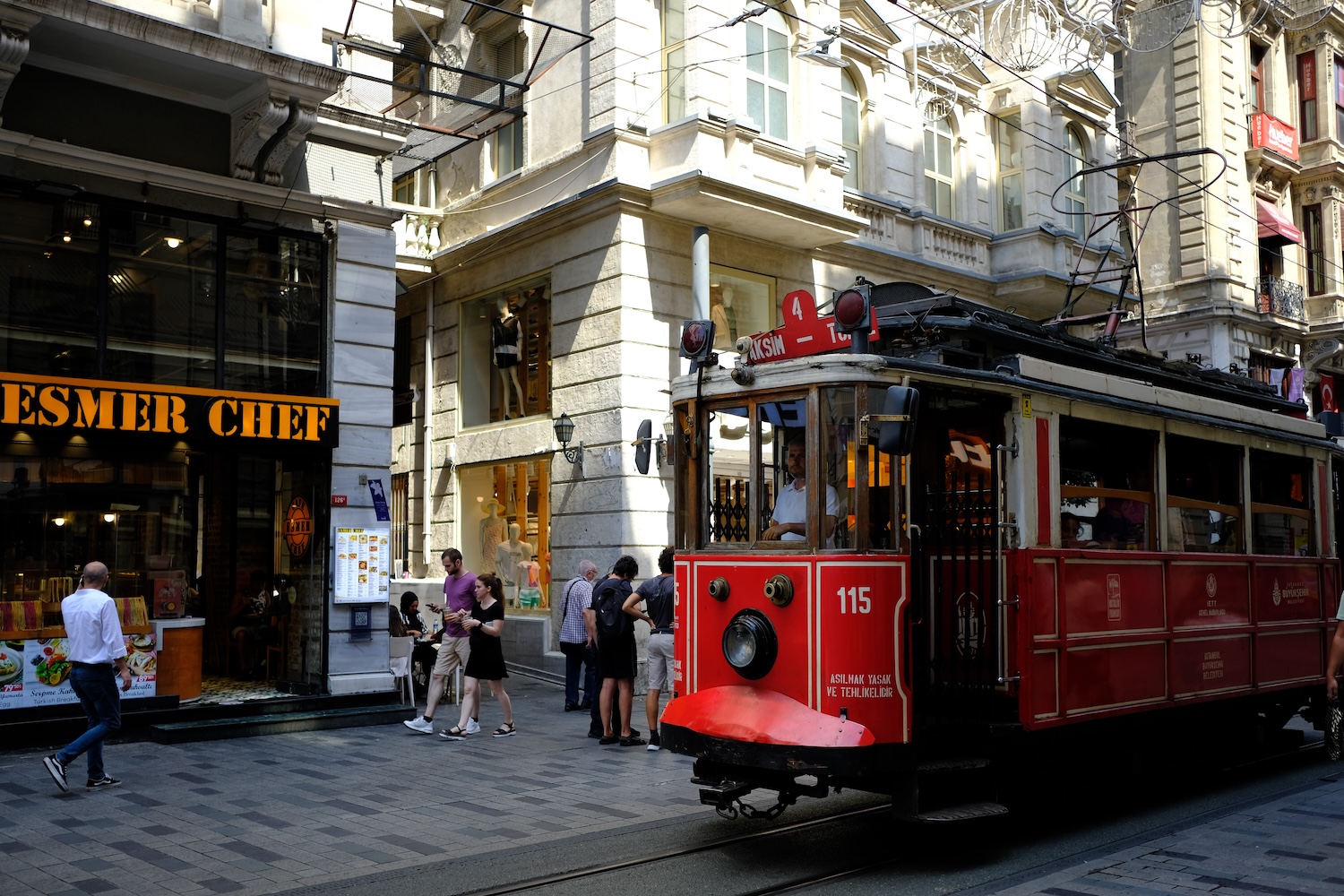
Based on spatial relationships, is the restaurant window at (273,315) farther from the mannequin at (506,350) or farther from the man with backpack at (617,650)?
the mannequin at (506,350)

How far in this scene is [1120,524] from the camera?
8.46m

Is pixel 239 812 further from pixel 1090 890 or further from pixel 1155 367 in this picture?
pixel 1155 367

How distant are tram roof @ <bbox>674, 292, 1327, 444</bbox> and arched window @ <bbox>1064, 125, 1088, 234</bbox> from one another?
43.5 feet

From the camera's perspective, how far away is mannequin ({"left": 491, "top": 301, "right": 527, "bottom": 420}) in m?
18.4

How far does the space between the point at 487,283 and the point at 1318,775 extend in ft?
43.3

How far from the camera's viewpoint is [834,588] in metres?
6.98

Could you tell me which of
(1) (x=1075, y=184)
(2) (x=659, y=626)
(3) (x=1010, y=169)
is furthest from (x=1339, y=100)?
(2) (x=659, y=626)

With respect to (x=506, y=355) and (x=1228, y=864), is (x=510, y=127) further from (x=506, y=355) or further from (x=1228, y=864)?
(x=1228, y=864)

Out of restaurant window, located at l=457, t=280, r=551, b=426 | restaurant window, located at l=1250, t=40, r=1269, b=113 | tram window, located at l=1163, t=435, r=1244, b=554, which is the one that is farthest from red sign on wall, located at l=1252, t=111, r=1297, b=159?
tram window, located at l=1163, t=435, r=1244, b=554

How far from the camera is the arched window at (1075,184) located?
2225 centimetres

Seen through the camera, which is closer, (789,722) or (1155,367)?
(789,722)

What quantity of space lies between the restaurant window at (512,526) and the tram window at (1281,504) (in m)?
9.82

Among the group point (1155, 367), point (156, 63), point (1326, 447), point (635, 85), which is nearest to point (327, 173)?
point (156, 63)

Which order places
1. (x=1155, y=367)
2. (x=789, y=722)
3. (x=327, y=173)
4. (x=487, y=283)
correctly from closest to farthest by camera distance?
(x=789, y=722) < (x=1155, y=367) < (x=327, y=173) < (x=487, y=283)
